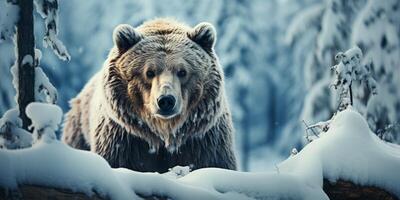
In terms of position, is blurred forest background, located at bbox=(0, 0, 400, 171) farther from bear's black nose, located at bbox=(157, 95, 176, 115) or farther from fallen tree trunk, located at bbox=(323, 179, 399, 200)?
fallen tree trunk, located at bbox=(323, 179, 399, 200)

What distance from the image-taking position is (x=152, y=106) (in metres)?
6.80

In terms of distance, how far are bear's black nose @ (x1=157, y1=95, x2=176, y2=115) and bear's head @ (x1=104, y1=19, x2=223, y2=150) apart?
19 cm

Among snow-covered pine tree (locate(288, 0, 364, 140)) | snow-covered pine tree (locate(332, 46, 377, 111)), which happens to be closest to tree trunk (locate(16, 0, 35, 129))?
snow-covered pine tree (locate(332, 46, 377, 111))

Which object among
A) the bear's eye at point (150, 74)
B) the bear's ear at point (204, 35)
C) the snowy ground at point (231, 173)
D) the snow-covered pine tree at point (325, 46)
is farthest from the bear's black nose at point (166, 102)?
the snow-covered pine tree at point (325, 46)

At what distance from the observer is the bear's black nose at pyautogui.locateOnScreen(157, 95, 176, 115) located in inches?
259

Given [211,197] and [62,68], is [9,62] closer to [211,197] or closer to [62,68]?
[211,197]

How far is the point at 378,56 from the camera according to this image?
11.6 metres

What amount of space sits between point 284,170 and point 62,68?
71.2 ft

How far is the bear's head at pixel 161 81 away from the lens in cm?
705

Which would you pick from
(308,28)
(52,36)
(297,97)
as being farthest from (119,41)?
(297,97)

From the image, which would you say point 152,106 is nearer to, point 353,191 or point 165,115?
point 165,115

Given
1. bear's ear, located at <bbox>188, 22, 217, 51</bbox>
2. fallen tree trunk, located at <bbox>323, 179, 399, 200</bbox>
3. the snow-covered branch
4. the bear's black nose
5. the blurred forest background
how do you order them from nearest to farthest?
fallen tree trunk, located at <bbox>323, 179, 399, 200</bbox> → the snow-covered branch → the bear's black nose → bear's ear, located at <bbox>188, 22, 217, 51</bbox> → the blurred forest background

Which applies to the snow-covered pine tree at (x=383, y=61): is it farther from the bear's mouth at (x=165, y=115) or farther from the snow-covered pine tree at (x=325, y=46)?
the bear's mouth at (x=165, y=115)

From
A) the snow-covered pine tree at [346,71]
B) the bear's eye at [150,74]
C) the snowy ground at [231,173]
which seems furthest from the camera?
the bear's eye at [150,74]
